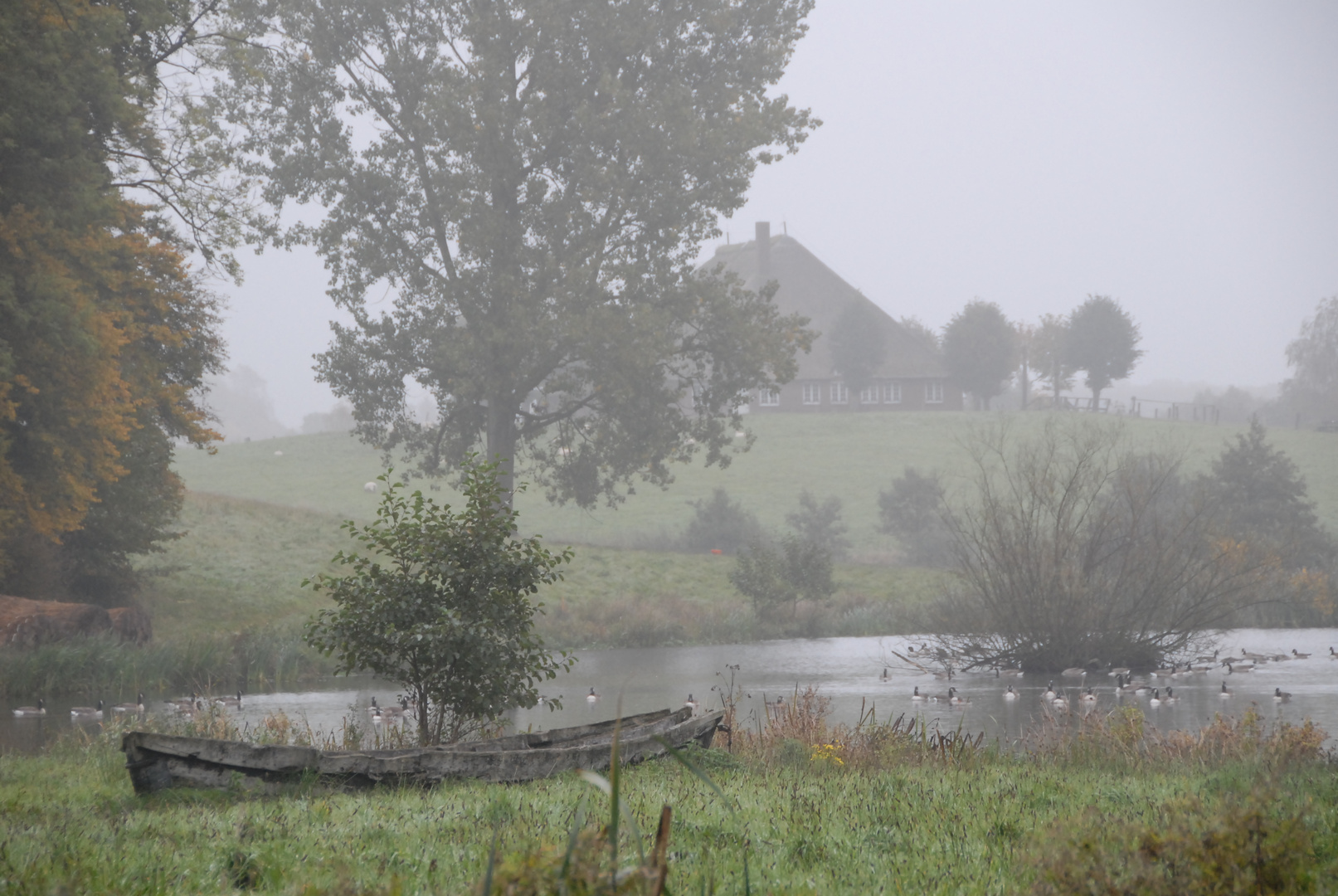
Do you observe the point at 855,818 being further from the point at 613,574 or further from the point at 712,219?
the point at 613,574

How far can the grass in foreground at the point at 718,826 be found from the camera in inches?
180

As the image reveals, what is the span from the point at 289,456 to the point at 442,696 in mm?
56112

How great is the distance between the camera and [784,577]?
3344 centimetres

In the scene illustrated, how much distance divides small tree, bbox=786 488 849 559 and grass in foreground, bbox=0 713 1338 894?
3603 centimetres

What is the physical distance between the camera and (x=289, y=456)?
6266cm

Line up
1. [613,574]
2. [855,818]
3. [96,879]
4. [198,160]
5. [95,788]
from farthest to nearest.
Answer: [613,574], [198,160], [95,788], [855,818], [96,879]

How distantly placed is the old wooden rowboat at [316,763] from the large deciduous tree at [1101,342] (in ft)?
257

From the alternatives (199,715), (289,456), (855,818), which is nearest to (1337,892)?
(855,818)

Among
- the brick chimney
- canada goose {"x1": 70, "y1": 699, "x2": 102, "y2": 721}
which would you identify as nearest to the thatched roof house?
the brick chimney

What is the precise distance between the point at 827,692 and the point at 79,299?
16.6 m

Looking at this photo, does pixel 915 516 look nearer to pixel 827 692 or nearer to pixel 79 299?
pixel 827 692

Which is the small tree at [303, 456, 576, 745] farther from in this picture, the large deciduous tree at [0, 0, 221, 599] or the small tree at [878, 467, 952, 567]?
the small tree at [878, 467, 952, 567]

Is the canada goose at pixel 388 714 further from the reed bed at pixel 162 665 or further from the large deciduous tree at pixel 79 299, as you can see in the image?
the large deciduous tree at pixel 79 299

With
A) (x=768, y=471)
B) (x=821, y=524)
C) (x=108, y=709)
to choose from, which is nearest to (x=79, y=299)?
(x=108, y=709)
